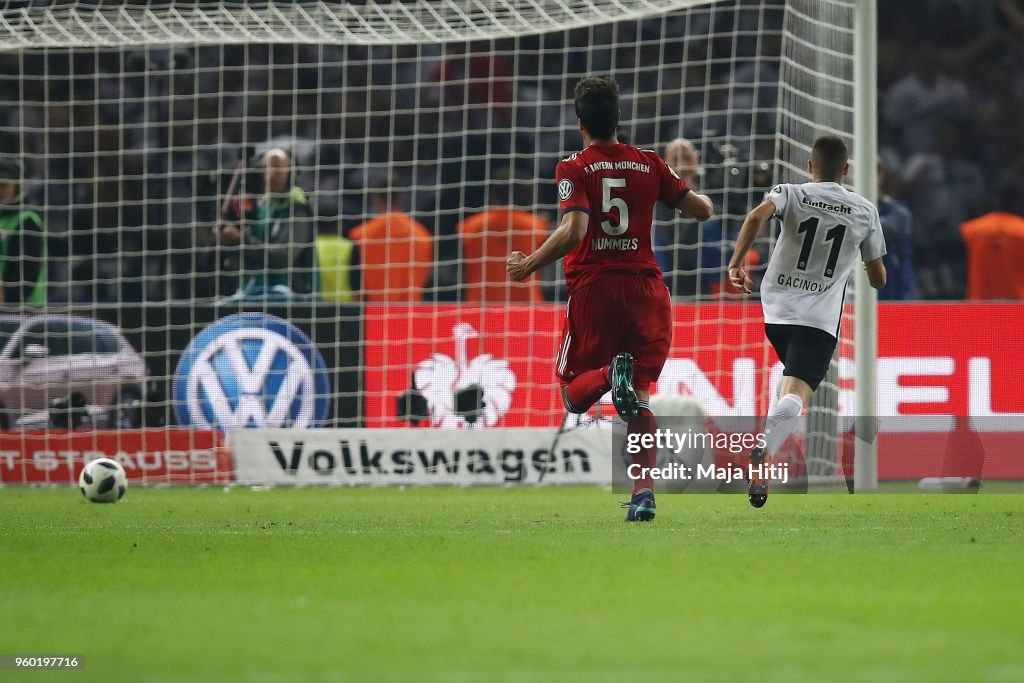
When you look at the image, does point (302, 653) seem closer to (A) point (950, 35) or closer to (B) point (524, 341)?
(B) point (524, 341)

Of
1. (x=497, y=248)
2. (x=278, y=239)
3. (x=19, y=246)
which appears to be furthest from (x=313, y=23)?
(x=19, y=246)

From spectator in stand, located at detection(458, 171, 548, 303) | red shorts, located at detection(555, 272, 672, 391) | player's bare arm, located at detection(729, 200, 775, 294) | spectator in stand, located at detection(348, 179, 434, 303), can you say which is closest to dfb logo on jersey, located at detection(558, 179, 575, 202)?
red shorts, located at detection(555, 272, 672, 391)

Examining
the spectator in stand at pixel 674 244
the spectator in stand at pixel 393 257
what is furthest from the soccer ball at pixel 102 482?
the spectator in stand at pixel 674 244

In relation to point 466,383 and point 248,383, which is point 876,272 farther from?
point 248,383

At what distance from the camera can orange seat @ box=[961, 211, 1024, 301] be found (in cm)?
1184

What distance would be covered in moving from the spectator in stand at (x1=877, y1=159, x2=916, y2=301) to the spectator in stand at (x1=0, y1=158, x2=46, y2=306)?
637 centimetres

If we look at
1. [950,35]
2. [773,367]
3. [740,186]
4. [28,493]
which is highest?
[950,35]

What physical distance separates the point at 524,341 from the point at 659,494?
8.38 feet

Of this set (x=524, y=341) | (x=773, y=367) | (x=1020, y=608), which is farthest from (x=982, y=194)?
(x=1020, y=608)

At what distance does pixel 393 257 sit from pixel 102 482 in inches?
153

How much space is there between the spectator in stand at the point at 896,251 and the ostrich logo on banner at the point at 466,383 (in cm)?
298

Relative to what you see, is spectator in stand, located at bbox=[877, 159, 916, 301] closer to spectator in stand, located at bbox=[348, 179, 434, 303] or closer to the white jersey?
spectator in stand, located at bbox=[348, 179, 434, 303]

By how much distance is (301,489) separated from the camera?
34.2ft

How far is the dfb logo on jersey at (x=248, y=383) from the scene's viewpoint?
11109mm
